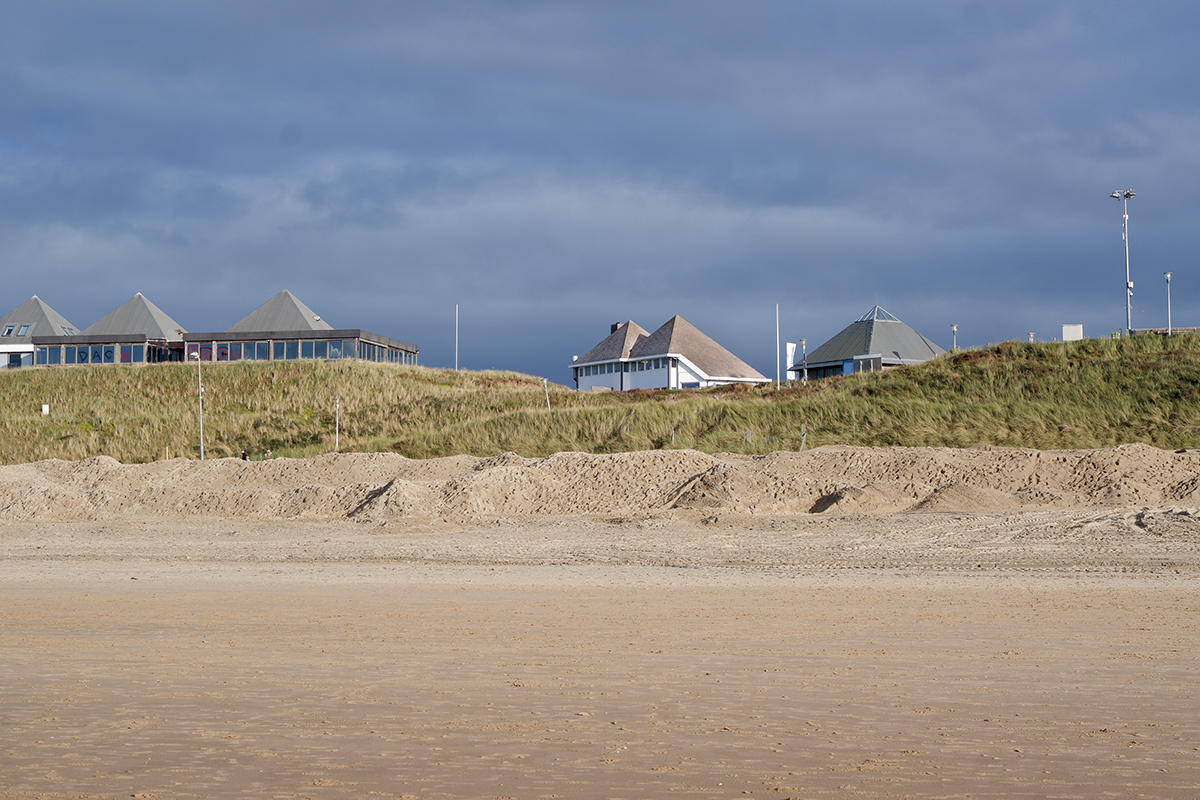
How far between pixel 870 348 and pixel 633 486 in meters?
44.5

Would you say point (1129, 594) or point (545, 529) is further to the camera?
point (545, 529)

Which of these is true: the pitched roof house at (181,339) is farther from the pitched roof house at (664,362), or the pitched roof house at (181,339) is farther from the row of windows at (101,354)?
the pitched roof house at (664,362)

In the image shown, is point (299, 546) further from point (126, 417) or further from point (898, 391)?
point (126, 417)

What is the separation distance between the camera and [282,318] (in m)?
74.4

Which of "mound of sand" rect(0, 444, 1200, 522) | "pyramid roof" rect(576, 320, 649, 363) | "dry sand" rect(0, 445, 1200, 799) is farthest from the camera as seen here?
"pyramid roof" rect(576, 320, 649, 363)

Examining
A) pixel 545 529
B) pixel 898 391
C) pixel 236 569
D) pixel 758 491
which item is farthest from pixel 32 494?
pixel 898 391

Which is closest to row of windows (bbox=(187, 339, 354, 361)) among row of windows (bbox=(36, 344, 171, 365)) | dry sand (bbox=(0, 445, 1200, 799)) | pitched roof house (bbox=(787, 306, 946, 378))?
row of windows (bbox=(36, 344, 171, 365))

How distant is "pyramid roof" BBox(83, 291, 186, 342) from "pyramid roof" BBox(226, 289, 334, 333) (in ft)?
18.8

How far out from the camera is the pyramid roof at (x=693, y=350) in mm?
78375

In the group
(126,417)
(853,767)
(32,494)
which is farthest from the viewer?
(126,417)

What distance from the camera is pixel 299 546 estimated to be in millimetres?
20875

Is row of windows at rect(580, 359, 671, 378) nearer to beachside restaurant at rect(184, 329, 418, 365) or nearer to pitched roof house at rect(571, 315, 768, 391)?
pitched roof house at rect(571, 315, 768, 391)

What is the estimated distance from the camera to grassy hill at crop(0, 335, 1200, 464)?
118ft

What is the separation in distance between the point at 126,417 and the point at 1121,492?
51824 mm
